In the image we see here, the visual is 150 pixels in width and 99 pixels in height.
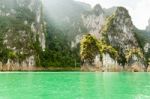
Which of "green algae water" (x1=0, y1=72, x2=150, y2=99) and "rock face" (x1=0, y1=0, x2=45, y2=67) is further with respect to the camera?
"rock face" (x1=0, y1=0, x2=45, y2=67)

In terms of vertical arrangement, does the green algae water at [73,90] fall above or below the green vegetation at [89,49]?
below

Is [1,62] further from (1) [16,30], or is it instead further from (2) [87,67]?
(2) [87,67]

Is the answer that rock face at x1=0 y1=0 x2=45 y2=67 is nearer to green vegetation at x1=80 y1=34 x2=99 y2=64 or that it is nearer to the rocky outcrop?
green vegetation at x1=80 y1=34 x2=99 y2=64

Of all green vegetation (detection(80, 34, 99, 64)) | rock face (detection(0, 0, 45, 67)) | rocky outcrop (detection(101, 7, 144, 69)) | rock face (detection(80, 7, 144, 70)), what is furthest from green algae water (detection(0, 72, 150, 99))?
rocky outcrop (detection(101, 7, 144, 69))

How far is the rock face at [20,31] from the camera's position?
150000 mm

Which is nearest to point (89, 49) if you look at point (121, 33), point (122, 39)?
point (122, 39)

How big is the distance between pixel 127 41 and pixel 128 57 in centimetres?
1967

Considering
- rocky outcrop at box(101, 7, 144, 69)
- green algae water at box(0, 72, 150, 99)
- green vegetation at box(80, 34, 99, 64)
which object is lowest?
green algae water at box(0, 72, 150, 99)

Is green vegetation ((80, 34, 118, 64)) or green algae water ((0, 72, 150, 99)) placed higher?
green vegetation ((80, 34, 118, 64))

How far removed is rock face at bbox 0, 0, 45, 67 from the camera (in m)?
150

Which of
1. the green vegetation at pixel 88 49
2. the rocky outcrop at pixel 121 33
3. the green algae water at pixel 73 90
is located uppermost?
the rocky outcrop at pixel 121 33

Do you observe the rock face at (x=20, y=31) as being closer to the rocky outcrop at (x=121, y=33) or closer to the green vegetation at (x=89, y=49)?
the green vegetation at (x=89, y=49)

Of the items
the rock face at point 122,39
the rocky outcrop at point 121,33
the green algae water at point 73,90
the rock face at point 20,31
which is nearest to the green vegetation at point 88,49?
the rock face at point 122,39

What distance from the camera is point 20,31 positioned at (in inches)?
6220
